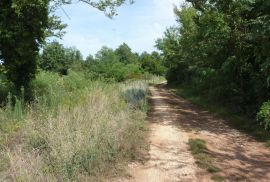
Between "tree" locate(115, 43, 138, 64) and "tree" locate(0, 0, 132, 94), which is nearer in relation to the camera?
"tree" locate(0, 0, 132, 94)

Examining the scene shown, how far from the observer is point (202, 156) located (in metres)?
11.0

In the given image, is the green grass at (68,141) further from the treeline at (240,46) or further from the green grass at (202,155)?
the treeline at (240,46)

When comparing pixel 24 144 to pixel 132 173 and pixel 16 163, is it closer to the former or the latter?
pixel 16 163

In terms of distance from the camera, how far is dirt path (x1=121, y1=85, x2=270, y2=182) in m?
9.38

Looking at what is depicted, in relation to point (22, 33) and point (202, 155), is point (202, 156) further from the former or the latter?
point (22, 33)

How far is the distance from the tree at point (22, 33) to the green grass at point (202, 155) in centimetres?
735

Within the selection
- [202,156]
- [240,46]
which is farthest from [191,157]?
[240,46]

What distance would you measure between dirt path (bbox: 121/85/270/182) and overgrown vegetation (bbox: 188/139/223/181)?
15 centimetres

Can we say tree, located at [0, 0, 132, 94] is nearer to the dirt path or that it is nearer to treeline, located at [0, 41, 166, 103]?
treeline, located at [0, 41, 166, 103]

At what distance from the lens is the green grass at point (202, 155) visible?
9961mm

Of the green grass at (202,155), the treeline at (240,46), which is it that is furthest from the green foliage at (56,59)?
the green grass at (202,155)

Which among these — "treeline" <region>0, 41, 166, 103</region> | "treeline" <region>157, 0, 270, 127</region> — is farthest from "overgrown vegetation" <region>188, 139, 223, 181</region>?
"treeline" <region>0, 41, 166, 103</region>

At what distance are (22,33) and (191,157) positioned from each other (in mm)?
8508

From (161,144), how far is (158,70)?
8532 cm
